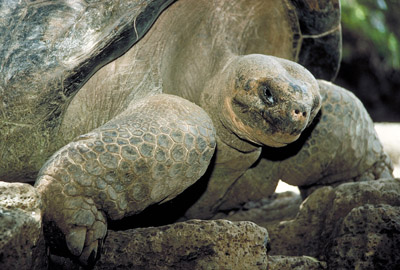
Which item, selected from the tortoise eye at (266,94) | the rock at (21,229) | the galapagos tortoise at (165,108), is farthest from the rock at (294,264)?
the rock at (21,229)

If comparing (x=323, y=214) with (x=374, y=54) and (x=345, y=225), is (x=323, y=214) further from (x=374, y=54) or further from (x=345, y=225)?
(x=374, y=54)

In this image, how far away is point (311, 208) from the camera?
2301 mm

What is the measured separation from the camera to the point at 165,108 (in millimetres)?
1940

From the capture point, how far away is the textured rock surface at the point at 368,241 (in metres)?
1.67

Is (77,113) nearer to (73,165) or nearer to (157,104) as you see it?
(157,104)

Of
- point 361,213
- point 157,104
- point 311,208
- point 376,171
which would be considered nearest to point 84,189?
point 157,104

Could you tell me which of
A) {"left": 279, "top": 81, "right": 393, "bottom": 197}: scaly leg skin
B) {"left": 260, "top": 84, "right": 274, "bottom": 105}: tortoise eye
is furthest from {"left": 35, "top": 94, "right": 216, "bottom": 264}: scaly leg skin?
{"left": 279, "top": 81, "right": 393, "bottom": 197}: scaly leg skin

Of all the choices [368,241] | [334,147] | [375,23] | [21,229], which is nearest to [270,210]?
[334,147]

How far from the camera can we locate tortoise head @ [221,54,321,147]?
186cm

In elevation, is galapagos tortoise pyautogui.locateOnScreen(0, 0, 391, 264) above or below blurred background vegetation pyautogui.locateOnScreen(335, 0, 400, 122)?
above

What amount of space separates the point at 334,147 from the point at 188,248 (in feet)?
3.95

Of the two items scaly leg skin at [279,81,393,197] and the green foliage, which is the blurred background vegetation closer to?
the green foliage

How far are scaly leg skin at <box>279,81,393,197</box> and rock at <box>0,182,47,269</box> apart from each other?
1.52 metres

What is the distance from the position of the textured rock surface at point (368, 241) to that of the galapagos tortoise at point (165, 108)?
39 centimetres
